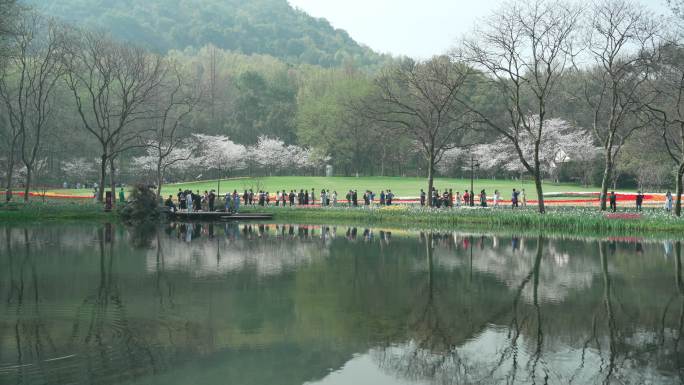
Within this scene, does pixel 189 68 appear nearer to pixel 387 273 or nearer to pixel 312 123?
pixel 312 123

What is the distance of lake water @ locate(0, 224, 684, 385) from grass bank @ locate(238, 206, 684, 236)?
8.27m

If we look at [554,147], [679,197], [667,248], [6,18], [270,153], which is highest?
[6,18]

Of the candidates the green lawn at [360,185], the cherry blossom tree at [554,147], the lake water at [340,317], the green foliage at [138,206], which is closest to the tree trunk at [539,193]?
the lake water at [340,317]

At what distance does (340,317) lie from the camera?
12.0 m

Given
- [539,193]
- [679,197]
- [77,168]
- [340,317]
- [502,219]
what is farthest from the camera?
[77,168]

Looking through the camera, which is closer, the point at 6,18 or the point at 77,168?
the point at 6,18

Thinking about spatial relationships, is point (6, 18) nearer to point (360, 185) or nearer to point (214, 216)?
point (214, 216)

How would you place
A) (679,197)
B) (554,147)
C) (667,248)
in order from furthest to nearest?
(554,147) → (679,197) → (667,248)

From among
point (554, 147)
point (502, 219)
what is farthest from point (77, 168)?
point (502, 219)

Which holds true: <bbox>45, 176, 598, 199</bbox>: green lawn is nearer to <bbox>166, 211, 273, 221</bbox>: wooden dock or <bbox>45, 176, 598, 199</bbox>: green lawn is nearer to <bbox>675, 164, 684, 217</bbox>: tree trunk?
<bbox>166, 211, 273, 221</bbox>: wooden dock

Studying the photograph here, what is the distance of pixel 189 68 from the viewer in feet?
367

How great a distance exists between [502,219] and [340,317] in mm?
23535

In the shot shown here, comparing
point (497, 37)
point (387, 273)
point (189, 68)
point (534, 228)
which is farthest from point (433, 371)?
point (189, 68)

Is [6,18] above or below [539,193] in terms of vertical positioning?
above
